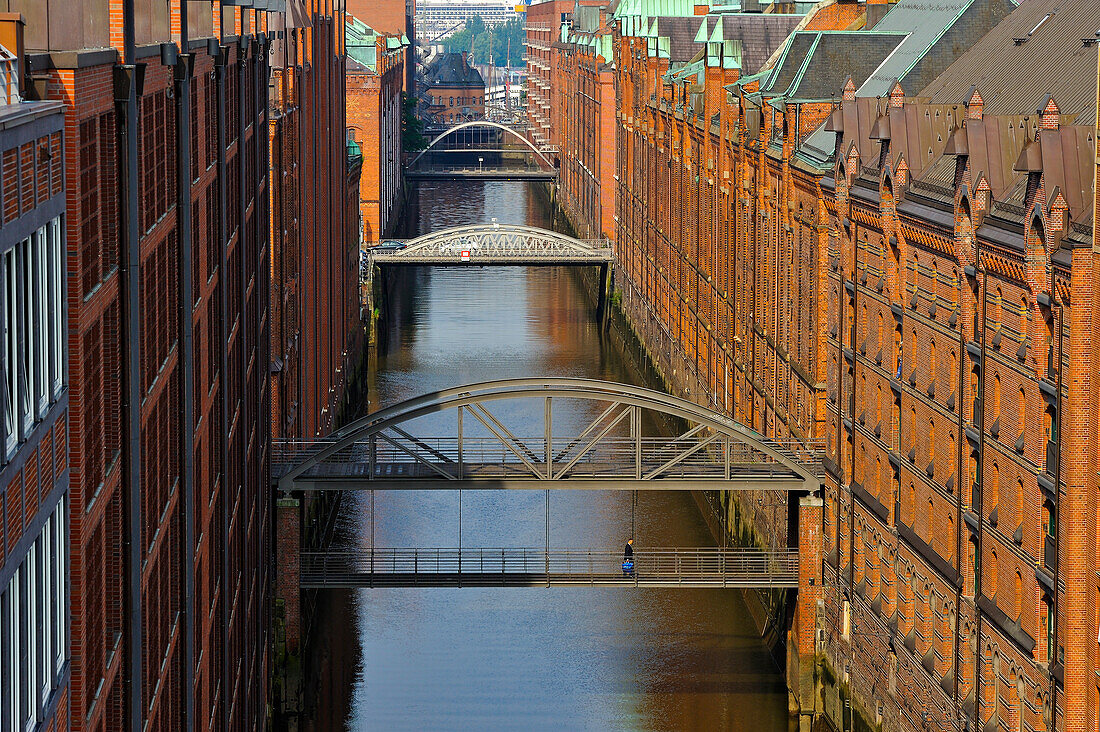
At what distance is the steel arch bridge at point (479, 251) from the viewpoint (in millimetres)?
96562

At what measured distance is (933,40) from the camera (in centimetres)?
5256

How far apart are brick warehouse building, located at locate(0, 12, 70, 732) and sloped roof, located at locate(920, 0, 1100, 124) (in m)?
21.6

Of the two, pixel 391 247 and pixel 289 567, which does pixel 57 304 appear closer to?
pixel 289 567

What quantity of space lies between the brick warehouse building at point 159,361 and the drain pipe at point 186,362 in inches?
1.4

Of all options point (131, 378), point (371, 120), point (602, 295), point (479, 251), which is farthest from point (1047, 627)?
point (371, 120)

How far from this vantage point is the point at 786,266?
53.1 m

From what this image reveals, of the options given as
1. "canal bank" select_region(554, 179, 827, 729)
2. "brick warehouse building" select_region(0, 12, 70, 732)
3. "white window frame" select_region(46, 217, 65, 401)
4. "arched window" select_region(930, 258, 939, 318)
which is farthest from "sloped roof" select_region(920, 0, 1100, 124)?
"brick warehouse building" select_region(0, 12, 70, 732)

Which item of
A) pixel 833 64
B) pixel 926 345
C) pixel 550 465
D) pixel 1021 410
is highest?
pixel 833 64

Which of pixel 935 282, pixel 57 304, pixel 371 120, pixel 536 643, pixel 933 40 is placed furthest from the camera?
pixel 371 120

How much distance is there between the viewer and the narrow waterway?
43562 mm

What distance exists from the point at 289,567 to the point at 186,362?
17.6 metres

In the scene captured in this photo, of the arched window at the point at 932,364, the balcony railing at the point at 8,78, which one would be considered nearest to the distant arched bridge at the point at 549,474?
the arched window at the point at 932,364

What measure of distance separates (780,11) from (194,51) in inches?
2609

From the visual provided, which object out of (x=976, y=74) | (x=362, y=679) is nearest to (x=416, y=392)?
(x=362, y=679)
